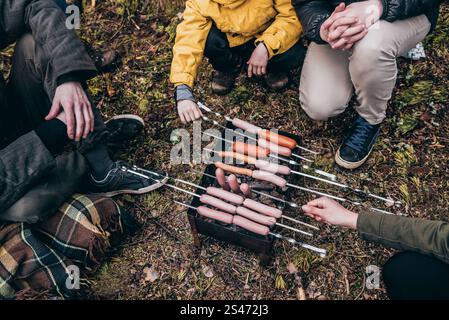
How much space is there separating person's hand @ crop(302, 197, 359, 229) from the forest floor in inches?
28.4

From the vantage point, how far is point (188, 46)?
3730 millimetres

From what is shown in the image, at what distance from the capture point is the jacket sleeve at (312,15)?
3514 millimetres

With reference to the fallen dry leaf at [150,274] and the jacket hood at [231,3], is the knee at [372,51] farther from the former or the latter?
the fallen dry leaf at [150,274]

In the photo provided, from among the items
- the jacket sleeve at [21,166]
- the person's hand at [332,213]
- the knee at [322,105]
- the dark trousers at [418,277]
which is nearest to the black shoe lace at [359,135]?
the knee at [322,105]

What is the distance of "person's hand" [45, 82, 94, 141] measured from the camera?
3.40 meters

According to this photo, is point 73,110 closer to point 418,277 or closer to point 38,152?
point 38,152

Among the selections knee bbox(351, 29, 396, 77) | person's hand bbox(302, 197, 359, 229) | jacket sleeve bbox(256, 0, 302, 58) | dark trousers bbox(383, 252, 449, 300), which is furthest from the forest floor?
knee bbox(351, 29, 396, 77)

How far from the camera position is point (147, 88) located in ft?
16.1

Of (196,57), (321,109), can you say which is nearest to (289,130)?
(321,109)

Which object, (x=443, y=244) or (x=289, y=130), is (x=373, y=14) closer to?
(x=289, y=130)

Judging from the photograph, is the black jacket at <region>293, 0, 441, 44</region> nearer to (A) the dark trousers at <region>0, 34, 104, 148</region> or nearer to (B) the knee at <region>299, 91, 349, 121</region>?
(B) the knee at <region>299, 91, 349, 121</region>

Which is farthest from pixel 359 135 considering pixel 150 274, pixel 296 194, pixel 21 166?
pixel 21 166

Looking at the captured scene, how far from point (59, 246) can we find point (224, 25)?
97.5 inches

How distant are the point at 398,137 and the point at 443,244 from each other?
1717 millimetres
